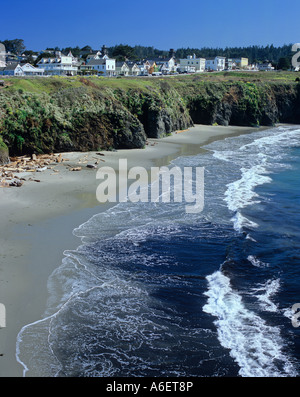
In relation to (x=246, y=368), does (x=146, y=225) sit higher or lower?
higher

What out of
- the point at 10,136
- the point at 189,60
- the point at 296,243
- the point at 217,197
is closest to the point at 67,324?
the point at 296,243

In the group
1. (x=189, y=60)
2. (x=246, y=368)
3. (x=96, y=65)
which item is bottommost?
(x=246, y=368)

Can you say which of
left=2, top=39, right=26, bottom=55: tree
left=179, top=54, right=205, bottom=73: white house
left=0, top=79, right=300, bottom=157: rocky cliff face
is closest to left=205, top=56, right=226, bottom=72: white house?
left=179, top=54, right=205, bottom=73: white house

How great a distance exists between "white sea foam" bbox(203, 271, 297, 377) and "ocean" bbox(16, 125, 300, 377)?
0.03m

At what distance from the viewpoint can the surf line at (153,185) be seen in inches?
854

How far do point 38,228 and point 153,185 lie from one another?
9.34m

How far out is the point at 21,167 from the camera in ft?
86.4

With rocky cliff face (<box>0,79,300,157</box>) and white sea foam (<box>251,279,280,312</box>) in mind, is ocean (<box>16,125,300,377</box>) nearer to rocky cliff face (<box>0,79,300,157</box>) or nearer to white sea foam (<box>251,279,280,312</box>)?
white sea foam (<box>251,279,280,312</box>)

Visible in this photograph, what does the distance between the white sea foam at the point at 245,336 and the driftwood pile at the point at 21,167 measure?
14974 millimetres

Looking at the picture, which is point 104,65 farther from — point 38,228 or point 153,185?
point 38,228

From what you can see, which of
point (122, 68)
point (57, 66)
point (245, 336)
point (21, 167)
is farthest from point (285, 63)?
point (245, 336)

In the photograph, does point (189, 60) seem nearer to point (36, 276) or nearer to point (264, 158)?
point (264, 158)

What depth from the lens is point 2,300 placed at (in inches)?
446

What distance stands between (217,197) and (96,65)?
285 ft
